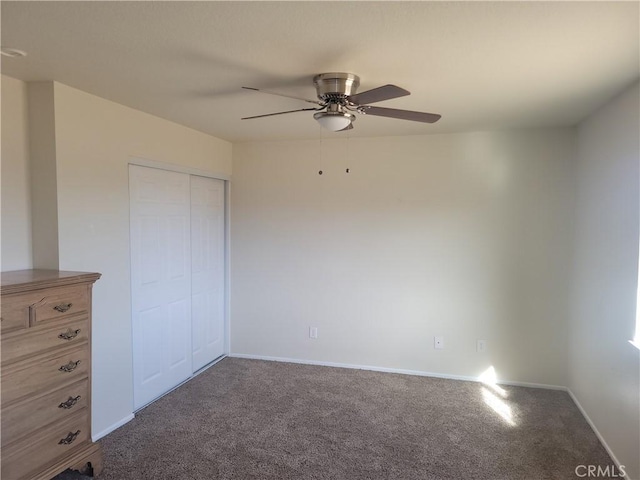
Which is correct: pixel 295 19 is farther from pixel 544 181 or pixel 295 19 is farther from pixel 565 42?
pixel 544 181

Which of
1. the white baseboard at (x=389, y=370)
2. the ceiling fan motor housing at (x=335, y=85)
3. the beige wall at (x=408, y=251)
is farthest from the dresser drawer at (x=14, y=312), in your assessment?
the white baseboard at (x=389, y=370)

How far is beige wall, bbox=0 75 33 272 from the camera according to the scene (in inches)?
90.9

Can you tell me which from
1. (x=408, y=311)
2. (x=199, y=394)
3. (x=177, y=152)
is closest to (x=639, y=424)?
(x=408, y=311)

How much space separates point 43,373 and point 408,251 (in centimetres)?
307

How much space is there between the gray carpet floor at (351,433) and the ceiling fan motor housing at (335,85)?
2.26 m

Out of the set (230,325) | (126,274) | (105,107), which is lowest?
(230,325)

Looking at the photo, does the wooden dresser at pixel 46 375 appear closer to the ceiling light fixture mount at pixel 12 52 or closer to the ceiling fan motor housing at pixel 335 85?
the ceiling light fixture mount at pixel 12 52

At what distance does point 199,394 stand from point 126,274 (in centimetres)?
128

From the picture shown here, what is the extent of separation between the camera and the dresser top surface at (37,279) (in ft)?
6.08

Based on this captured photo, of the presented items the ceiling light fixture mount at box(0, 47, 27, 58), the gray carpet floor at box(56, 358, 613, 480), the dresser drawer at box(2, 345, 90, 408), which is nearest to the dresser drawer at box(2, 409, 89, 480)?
the dresser drawer at box(2, 345, 90, 408)

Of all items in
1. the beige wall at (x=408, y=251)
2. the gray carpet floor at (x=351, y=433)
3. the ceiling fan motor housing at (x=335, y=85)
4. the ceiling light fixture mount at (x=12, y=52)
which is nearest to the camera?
the ceiling light fixture mount at (x=12, y=52)

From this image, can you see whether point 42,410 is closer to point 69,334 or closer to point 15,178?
point 69,334

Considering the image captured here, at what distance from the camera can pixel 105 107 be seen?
9.01 ft

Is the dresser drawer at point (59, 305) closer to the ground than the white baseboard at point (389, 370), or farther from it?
farther from it
